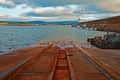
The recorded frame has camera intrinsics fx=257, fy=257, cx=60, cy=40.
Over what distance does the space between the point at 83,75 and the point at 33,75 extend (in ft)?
9.34

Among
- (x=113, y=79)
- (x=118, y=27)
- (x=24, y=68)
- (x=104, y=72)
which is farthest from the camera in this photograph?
(x=118, y=27)

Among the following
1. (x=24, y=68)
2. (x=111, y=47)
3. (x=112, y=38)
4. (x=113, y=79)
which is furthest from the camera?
(x=112, y=38)

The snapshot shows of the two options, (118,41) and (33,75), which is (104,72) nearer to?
(33,75)

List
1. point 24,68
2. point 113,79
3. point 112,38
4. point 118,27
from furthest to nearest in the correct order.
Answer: point 118,27 → point 112,38 → point 24,68 → point 113,79

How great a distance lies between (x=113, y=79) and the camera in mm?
13117

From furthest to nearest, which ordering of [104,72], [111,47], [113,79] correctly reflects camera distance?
[111,47]
[104,72]
[113,79]

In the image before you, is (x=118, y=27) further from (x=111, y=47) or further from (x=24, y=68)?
(x=24, y=68)

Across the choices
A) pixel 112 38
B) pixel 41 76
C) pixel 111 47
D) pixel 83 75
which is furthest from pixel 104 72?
pixel 112 38

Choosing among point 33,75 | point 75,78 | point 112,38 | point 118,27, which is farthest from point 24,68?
point 118,27

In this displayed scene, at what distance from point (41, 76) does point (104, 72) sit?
12.7 ft

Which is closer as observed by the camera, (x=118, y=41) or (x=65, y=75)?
(x=65, y=75)

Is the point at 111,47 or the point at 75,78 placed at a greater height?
the point at 75,78

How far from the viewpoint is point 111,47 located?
49.6 meters

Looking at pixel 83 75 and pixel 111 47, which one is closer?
pixel 83 75
